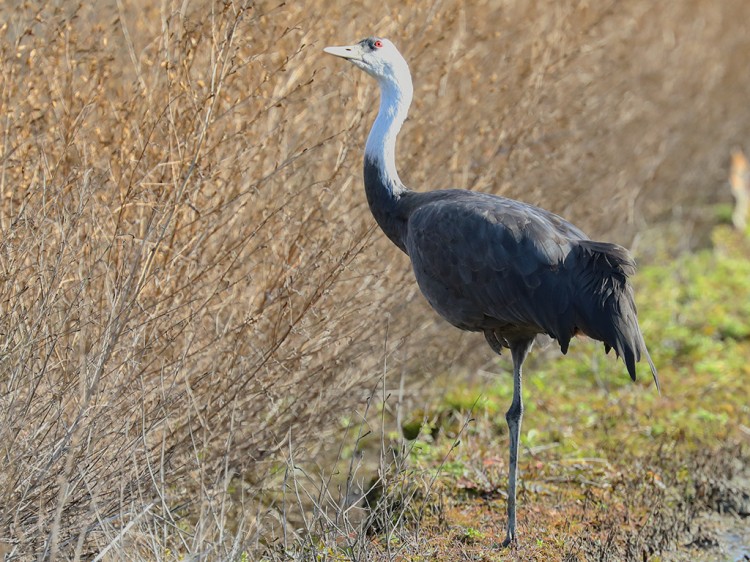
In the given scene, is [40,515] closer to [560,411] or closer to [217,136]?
[217,136]


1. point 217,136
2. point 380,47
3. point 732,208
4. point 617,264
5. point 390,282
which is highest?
point 380,47

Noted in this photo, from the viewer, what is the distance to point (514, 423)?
5.26m

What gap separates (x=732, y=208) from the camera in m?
12.6

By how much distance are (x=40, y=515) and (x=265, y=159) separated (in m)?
2.27

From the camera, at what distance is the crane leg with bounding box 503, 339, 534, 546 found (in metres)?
4.92

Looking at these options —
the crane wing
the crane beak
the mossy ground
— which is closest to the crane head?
the crane beak

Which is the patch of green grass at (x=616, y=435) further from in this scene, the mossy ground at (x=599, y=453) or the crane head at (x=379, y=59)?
the crane head at (x=379, y=59)

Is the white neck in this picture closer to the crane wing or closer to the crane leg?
the crane wing

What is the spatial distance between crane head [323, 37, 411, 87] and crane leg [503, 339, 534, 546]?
1.31m

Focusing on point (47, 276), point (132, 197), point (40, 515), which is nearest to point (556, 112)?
point (132, 197)

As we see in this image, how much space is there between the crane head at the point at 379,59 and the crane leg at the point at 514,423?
131 centimetres

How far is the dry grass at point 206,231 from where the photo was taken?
13.6 ft

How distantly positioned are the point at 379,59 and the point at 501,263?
115cm

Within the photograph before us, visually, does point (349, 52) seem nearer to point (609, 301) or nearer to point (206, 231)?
point (206, 231)
